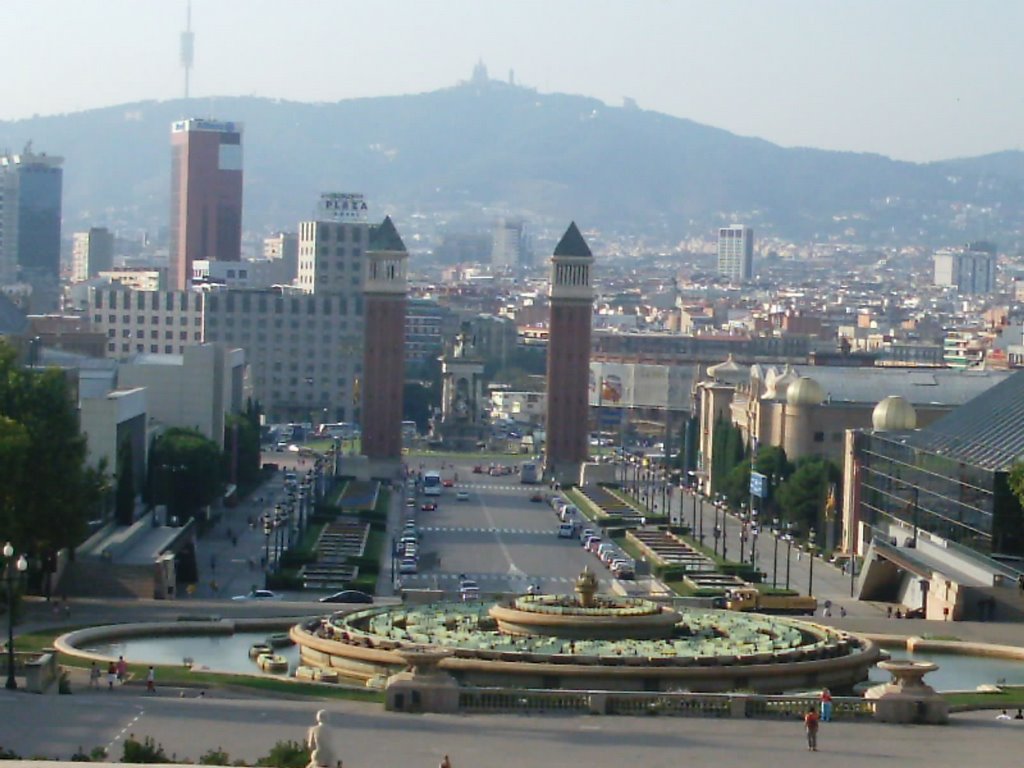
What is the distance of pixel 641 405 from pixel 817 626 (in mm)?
115971

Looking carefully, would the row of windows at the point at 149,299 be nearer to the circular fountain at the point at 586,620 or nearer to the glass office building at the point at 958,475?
the glass office building at the point at 958,475

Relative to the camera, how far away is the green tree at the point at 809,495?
86.6m

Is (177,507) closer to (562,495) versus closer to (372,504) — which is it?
(372,504)

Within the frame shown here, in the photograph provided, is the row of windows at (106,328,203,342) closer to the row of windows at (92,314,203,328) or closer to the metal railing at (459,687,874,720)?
the row of windows at (92,314,203,328)

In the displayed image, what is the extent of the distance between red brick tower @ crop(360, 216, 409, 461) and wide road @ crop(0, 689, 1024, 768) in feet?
262

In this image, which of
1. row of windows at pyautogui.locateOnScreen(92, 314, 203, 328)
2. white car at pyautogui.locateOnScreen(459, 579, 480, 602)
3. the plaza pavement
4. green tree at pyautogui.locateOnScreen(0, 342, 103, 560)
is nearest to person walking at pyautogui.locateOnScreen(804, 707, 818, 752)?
the plaza pavement

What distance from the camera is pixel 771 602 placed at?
5978 centimetres

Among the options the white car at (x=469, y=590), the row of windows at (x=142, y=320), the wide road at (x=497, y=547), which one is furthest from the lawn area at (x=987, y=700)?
the row of windows at (x=142, y=320)

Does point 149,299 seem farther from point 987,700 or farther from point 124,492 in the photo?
point 987,700

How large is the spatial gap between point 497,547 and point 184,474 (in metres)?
9.70

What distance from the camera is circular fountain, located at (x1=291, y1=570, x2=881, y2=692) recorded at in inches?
1527

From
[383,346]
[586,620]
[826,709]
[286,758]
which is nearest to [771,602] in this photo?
[586,620]

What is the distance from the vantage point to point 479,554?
257 ft

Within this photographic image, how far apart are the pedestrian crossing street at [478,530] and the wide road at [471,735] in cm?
4989
